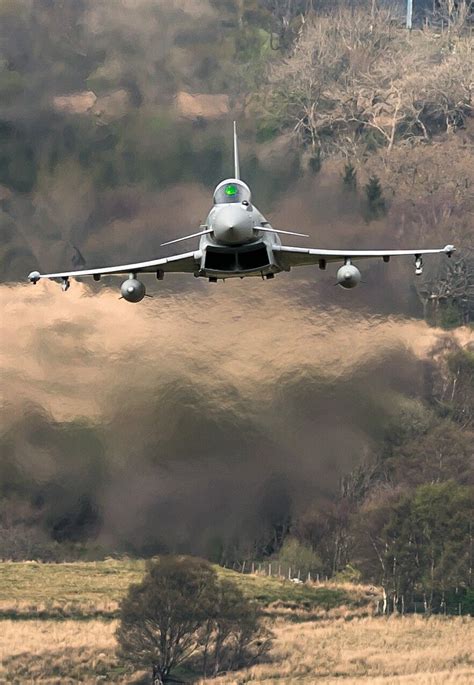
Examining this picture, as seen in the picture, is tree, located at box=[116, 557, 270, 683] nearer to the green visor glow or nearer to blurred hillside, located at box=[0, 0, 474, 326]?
blurred hillside, located at box=[0, 0, 474, 326]

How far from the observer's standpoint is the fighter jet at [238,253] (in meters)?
51.3

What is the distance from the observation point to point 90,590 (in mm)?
61844

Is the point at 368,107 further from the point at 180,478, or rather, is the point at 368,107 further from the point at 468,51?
the point at 180,478

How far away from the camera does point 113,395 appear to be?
60.0 m

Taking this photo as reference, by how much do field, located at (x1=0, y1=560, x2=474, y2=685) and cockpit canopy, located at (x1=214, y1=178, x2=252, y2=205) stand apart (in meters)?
12.8

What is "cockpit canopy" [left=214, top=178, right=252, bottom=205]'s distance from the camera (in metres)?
51.9

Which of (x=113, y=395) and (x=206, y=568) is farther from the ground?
(x=113, y=395)

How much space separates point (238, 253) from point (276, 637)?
14.0 m

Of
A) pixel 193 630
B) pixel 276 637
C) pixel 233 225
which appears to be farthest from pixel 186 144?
pixel 233 225

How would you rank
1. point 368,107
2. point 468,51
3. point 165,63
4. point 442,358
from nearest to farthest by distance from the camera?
point 442,358 < point 165,63 < point 368,107 < point 468,51

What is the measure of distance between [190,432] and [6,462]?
4661mm

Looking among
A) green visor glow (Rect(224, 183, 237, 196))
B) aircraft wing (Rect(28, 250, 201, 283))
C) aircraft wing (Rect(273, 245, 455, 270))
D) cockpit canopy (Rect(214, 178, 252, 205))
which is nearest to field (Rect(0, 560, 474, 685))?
aircraft wing (Rect(28, 250, 201, 283))

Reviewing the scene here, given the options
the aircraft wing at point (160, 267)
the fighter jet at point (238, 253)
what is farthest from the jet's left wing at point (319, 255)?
the aircraft wing at point (160, 267)

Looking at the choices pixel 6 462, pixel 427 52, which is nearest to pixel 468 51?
pixel 427 52
